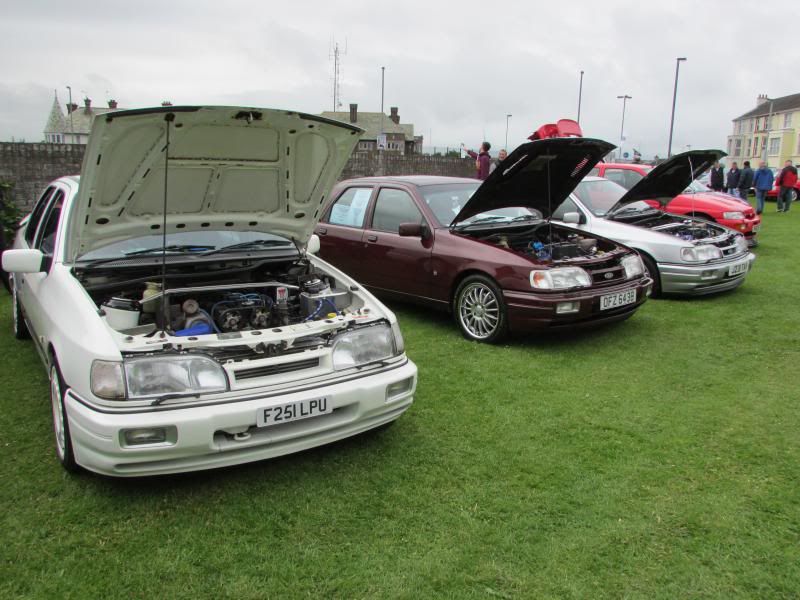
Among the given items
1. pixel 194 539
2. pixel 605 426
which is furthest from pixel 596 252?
pixel 194 539

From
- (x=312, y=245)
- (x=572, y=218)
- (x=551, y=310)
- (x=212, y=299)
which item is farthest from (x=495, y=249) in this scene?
(x=212, y=299)

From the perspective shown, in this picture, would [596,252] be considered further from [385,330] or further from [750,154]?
[750,154]

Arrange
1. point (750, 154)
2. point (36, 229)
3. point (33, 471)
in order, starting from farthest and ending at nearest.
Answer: point (750, 154)
point (36, 229)
point (33, 471)

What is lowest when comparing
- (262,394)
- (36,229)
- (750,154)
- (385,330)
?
(262,394)

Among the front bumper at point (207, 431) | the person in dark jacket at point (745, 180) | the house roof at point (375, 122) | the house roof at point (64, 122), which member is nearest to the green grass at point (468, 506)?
the front bumper at point (207, 431)

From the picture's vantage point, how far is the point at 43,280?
389 cm

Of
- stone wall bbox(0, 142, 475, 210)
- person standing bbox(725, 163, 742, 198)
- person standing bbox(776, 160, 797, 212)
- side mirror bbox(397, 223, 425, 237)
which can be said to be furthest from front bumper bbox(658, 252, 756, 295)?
person standing bbox(725, 163, 742, 198)

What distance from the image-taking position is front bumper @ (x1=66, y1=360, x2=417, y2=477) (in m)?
2.80

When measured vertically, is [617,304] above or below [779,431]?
above

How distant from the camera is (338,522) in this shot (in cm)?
294

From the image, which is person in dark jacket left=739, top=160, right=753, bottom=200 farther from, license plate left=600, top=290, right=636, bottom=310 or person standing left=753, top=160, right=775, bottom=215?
license plate left=600, top=290, right=636, bottom=310

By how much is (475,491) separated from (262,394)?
1.21 meters

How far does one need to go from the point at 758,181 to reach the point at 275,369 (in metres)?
17.1

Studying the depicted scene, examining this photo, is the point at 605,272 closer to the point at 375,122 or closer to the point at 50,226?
the point at 50,226
